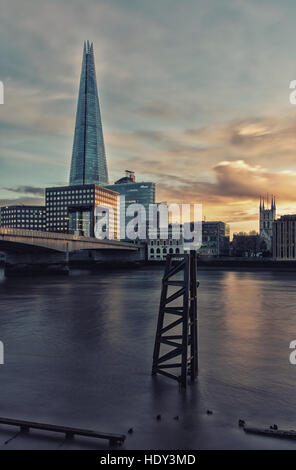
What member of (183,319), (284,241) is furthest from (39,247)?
(284,241)

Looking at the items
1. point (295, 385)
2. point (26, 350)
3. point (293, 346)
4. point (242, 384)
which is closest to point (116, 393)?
point (242, 384)

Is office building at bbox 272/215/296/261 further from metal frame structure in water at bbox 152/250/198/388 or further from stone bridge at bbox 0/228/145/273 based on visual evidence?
metal frame structure in water at bbox 152/250/198/388

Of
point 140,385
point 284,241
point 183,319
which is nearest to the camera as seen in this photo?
point 183,319

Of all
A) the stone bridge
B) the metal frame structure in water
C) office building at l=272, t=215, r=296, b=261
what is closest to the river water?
the metal frame structure in water

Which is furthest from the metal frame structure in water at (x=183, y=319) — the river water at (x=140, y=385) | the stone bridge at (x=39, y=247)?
the stone bridge at (x=39, y=247)

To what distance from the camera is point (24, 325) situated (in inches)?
1049

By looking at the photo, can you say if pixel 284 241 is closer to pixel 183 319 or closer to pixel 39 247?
pixel 39 247

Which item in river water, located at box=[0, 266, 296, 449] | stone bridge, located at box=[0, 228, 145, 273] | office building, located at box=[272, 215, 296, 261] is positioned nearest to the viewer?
river water, located at box=[0, 266, 296, 449]

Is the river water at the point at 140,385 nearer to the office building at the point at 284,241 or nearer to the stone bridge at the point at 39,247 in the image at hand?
the stone bridge at the point at 39,247

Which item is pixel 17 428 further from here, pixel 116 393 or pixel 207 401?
pixel 207 401

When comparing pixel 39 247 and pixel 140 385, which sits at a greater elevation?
pixel 39 247

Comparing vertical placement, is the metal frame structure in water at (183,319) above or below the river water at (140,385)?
above

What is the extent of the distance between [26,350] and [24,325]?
8.34 m

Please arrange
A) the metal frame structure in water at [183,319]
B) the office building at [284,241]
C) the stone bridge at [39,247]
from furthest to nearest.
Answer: the office building at [284,241]
the stone bridge at [39,247]
the metal frame structure in water at [183,319]
